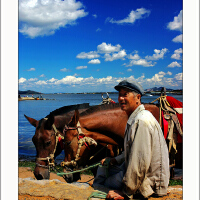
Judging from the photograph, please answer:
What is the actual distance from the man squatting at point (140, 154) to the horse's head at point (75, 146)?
1191 mm

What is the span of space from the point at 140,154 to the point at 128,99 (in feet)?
2.12

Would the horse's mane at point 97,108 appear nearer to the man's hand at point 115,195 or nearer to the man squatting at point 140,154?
the man squatting at point 140,154

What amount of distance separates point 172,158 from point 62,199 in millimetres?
2631

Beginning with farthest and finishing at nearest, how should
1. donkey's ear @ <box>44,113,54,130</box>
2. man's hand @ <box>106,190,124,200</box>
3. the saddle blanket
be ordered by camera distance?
donkey's ear @ <box>44,113,54,130</box>, the saddle blanket, man's hand @ <box>106,190,124,200</box>

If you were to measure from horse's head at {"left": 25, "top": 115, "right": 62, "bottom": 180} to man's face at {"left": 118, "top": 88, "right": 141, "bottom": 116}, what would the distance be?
263 cm

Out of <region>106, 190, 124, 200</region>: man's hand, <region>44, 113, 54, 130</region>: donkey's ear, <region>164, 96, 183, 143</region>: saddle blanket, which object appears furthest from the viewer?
<region>44, 113, 54, 130</region>: donkey's ear

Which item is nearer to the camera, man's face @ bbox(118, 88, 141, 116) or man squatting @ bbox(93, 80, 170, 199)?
man squatting @ bbox(93, 80, 170, 199)

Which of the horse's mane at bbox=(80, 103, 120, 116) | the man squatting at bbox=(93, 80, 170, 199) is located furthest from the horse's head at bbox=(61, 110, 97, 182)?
the man squatting at bbox=(93, 80, 170, 199)

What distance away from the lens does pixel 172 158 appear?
4.32 m

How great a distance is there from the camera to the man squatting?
2.13 m

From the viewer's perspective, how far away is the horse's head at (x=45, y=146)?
4445 mm

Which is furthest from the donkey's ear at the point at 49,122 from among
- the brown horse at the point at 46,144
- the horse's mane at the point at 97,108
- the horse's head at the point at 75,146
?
the horse's head at the point at 75,146

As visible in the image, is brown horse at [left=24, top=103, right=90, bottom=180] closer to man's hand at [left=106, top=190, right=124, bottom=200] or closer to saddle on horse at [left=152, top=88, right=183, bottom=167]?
saddle on horse at [left=152, top=88, right=183, bottom=167]
